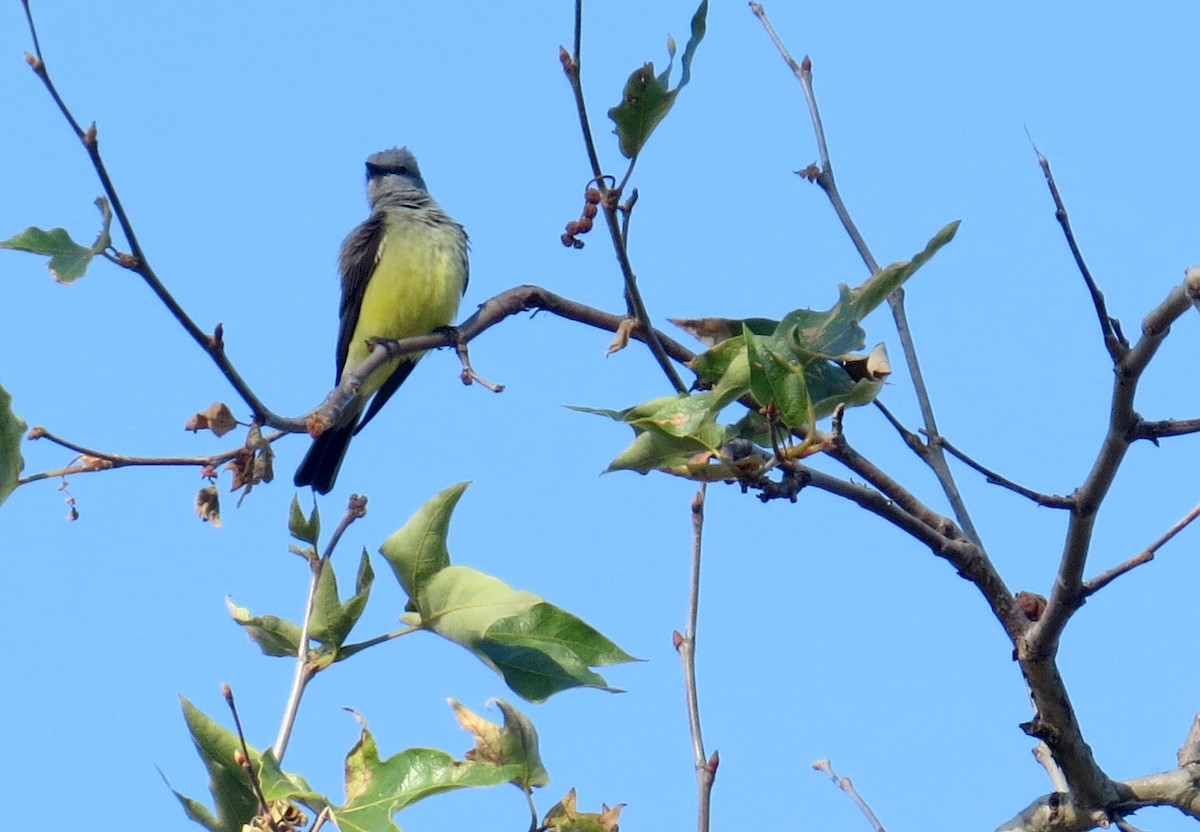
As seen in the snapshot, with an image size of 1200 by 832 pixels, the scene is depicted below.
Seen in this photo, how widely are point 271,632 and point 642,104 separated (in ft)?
3.41

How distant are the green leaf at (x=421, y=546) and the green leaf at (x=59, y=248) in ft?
2.16

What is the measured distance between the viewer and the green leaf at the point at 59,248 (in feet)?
7.20

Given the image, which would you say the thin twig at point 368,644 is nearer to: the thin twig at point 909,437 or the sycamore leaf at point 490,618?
the sycamore leaf at point 490,618

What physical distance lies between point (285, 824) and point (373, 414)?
19.9 ft

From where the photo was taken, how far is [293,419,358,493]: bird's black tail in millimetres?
7805

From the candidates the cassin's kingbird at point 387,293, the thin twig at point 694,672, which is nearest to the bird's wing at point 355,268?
the cassin's kingbird at point 387,293

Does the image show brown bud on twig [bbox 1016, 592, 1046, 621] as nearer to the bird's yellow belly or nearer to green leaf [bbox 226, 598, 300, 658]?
green leaf [bbox 226, 598, 300, 658]

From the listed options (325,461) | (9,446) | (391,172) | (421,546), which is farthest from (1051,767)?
(391,172)

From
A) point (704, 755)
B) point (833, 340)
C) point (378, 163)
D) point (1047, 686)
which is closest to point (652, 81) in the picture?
point (833, 340)

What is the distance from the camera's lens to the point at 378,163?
31.6 ft

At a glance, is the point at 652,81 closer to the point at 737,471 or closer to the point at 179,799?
the point at 737,471

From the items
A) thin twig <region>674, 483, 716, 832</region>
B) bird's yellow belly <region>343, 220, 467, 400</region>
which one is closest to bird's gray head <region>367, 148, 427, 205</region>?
bird's yellow belly <region>343, 220, 467, 400</region>

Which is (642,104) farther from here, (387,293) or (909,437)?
(387,293)

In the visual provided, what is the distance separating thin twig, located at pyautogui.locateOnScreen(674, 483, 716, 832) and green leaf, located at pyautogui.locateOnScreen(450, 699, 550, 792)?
0.34 metres
